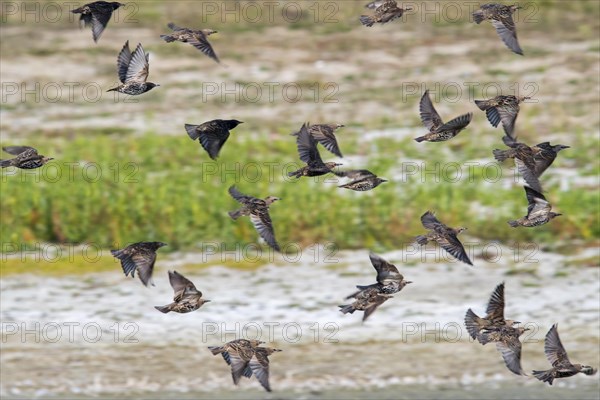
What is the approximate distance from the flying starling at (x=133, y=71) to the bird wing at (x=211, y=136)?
72 centimetres

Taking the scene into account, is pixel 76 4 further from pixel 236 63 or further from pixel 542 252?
pixel 542 252

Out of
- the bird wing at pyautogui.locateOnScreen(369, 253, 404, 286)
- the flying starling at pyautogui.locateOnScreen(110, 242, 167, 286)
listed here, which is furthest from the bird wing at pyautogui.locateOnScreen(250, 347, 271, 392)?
the bird wing at pyautogui.locateOnScreen(369, 253, 404, 286)

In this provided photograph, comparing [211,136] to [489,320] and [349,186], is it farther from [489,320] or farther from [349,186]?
[489,320]

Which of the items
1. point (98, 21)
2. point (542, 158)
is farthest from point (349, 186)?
point (98, 21)

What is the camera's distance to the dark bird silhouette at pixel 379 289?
1575 centimetres

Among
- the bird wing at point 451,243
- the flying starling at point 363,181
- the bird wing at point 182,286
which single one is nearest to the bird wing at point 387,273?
the bird wing at point 451,243

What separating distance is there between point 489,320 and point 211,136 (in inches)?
138

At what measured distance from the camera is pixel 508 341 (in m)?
15.2

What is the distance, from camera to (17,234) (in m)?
23.2

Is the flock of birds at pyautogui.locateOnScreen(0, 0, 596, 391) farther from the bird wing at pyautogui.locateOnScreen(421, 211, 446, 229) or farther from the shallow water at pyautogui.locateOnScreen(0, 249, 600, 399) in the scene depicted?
the shallow water at pyautogui.locateOnScreen(0, 249, 600, 399)

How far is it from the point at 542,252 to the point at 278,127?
7545 millimetres

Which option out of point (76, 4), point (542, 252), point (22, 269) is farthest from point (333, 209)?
point (76, 4)

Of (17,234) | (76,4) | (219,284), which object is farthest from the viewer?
(76,4)

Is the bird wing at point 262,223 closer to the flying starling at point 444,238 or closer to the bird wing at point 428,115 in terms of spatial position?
the flying starling at point 444,238
